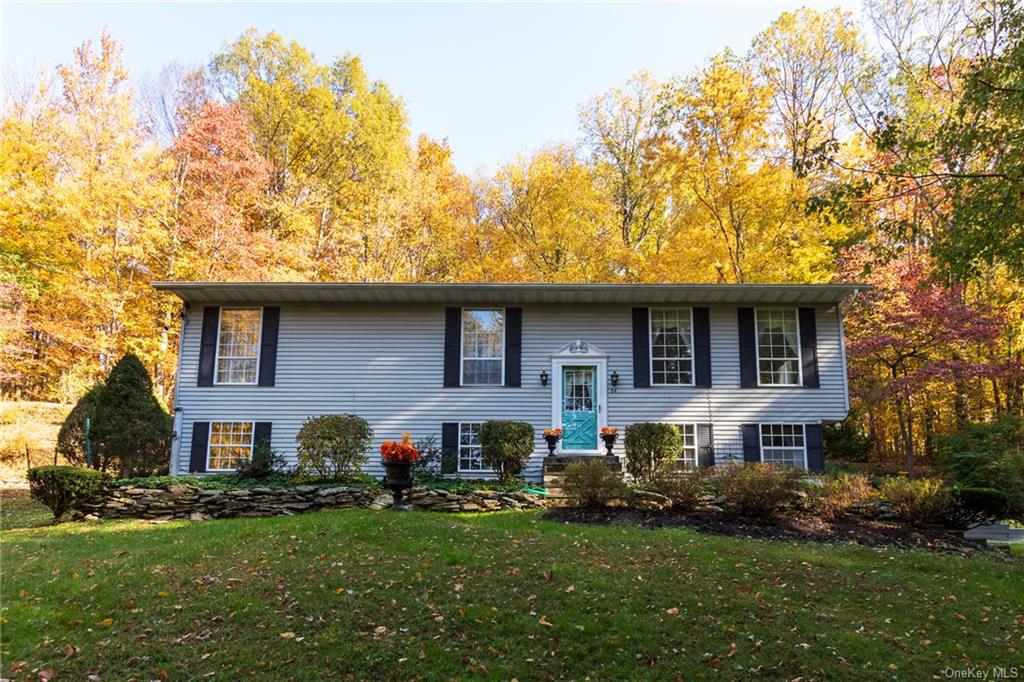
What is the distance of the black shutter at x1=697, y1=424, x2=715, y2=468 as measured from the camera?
11.8 metres

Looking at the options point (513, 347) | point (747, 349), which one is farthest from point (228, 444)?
point (747, 349)

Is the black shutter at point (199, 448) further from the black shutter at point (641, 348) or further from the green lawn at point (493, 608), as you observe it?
the black shutter at point (641, 348)

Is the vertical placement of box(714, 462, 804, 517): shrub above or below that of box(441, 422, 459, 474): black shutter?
below

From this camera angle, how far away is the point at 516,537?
22.7ft

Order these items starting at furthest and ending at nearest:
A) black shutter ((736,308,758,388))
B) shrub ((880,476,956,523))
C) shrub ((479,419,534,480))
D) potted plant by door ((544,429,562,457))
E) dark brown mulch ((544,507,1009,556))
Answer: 1. black shutter ((736,308,758,388))
2. potted plant by door ((544,429,562,457))
3. shrub ((479,419,534,480))
4. shrub ((880,476,956,523))
5. dark brown mulch ((544,507,1009,556))

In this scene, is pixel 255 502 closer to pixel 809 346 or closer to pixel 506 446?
pixel 506 446

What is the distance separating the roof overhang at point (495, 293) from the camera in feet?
38.1

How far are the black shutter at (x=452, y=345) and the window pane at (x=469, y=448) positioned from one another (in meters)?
0.97

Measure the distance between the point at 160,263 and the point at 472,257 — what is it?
33.3 feet

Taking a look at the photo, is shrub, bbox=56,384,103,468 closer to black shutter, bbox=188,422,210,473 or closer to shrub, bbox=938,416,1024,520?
black shutter, bbox=188,422,210,473

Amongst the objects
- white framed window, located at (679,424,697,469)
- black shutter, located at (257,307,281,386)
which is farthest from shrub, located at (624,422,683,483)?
black shutter, located at (257,307,281,386)

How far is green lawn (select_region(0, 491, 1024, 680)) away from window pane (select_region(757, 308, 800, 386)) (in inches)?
227

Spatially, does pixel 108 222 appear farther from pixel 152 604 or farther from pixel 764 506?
pixel 764 506

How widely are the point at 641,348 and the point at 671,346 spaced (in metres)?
0.63
